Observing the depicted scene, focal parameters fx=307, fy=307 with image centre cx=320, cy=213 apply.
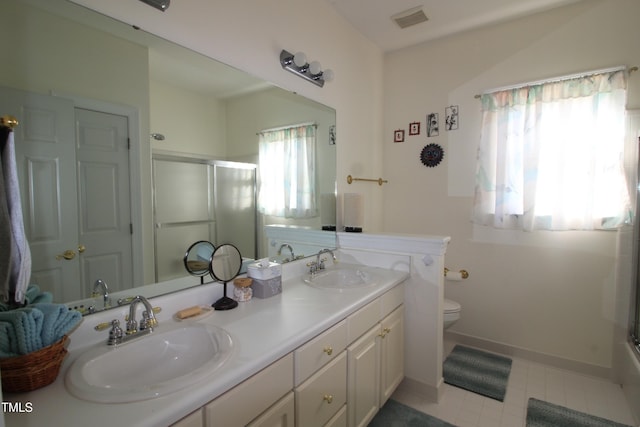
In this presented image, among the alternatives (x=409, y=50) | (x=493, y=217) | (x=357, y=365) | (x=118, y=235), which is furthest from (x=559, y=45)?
(x=118, y=235)

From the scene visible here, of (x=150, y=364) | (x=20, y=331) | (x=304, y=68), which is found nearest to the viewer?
(x=20, y=331)

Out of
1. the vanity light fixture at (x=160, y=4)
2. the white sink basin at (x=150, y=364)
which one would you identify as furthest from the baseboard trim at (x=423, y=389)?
the vanity light fixture at (x=160, y=4)

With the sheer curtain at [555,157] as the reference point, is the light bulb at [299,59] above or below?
above

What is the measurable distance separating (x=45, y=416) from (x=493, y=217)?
107 inches

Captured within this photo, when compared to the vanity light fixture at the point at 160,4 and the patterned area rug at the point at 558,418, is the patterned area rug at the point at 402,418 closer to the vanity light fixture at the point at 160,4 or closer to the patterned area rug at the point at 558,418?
the patterned area rug at the point at 558,418

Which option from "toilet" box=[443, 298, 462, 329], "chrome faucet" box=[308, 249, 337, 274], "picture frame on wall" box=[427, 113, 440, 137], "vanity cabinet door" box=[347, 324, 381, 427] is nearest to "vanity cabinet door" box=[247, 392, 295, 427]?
"vanity cabinet door" box=[347, 324, 381, 427]

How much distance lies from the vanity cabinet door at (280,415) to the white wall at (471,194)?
210cm

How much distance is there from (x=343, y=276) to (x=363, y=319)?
21.2 inches

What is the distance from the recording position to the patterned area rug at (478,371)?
6.84ft

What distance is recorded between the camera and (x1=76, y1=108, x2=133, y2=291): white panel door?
1.06 m

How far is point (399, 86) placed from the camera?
2906 millimetres

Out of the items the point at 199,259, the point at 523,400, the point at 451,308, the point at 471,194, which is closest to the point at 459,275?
the point at 451,308

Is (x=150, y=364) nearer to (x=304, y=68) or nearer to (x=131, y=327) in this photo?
(x=131, y=327)

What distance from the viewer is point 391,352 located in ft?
5.99
